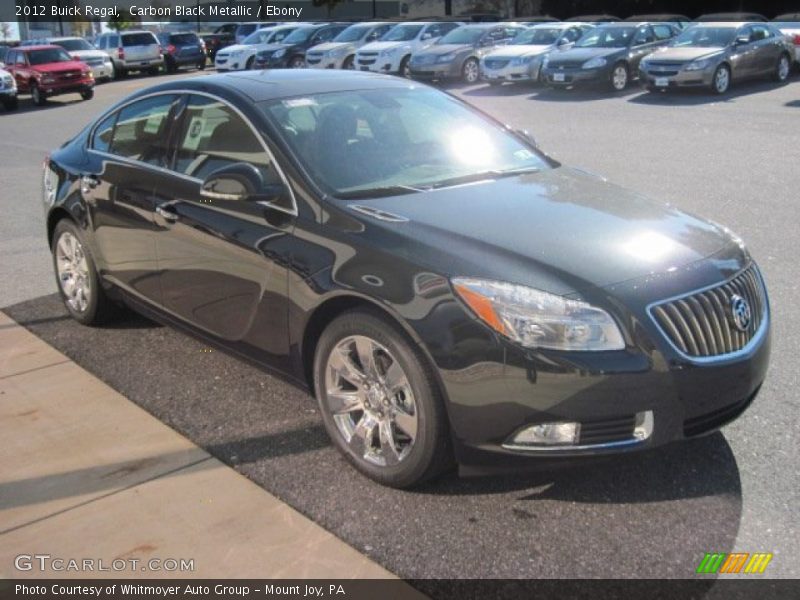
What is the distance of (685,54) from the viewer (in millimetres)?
19250

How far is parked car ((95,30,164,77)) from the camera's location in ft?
115

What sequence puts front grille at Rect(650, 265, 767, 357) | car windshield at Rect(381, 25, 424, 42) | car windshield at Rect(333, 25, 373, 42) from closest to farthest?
front grille at Rect(650, 265, 767, 357) < car windshield at Rect(381, 25, 424, 42) < car windshield at Rect(333, 25, 373, 42)

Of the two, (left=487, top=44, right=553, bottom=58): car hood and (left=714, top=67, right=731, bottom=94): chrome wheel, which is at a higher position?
(left=487, top=44, right=553, bottom=58): car hood

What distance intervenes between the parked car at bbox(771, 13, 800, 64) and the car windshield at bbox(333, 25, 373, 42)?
12.7 metres

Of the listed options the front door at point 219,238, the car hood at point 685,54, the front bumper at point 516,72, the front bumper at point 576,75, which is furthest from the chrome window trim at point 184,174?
the front bumper at point 516,72

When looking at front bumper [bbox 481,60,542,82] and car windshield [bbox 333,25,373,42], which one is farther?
car windshield [bbox 333,25,373,42]

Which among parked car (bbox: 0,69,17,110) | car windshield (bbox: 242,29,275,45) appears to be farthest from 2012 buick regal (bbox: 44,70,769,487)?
car windshield (bbox: 242,29,275,45)

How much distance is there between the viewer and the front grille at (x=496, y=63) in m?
22.3

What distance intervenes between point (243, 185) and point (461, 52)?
21.0m

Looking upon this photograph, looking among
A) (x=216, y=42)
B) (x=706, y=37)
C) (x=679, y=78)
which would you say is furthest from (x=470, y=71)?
(x=216, y=42)

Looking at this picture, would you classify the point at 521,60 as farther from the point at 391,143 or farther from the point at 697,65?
the point at 391,143

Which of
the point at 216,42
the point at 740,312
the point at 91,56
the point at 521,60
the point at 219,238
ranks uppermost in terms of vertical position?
the point at 216,42

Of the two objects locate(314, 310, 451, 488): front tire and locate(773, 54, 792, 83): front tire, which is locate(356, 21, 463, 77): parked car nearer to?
locate(773, 54, 792, 83): front tire

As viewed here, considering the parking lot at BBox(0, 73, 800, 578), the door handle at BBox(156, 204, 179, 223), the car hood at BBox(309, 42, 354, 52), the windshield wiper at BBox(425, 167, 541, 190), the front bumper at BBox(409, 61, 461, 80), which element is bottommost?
the parking lot at BBox(0, 73, 800, 578)
